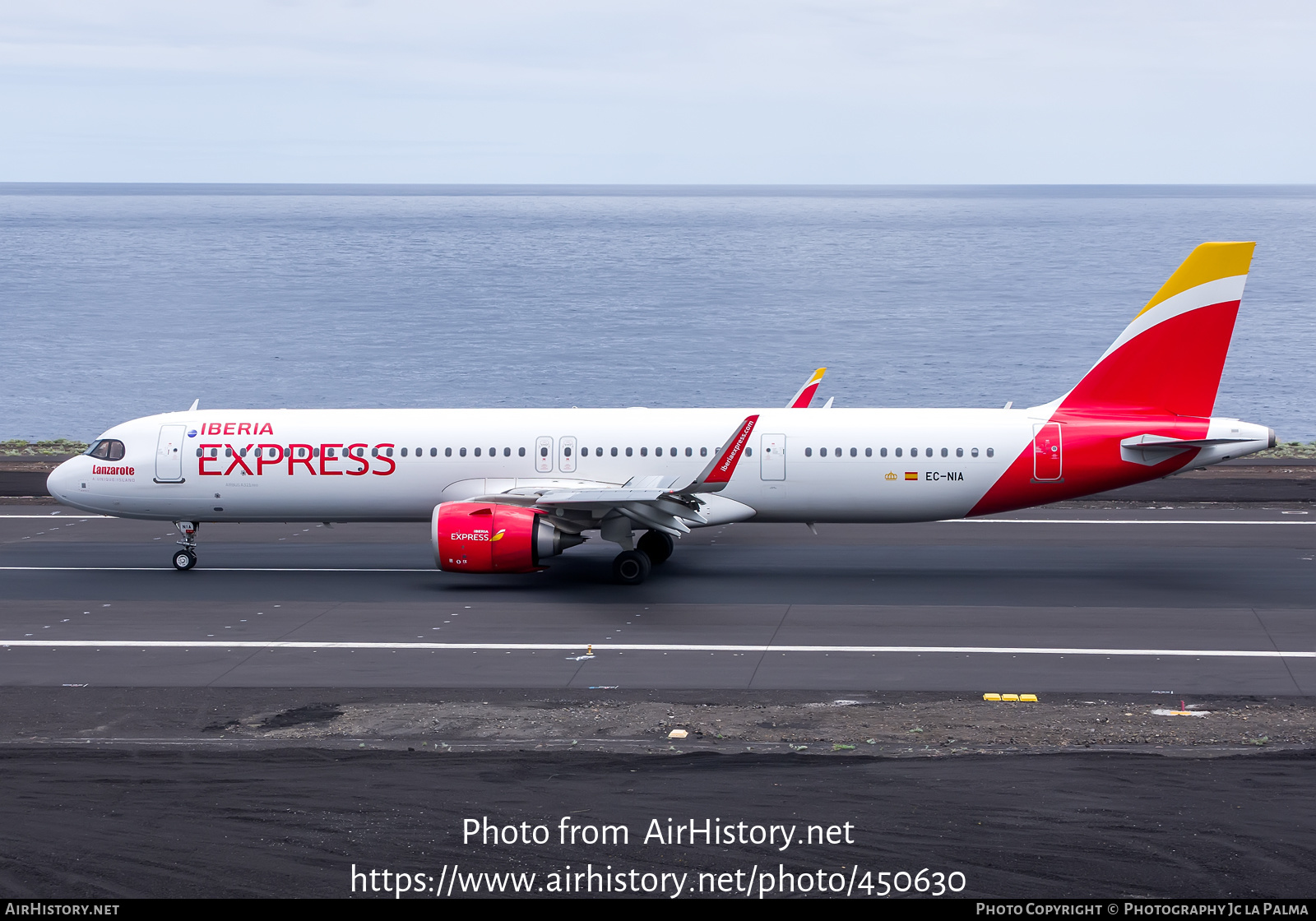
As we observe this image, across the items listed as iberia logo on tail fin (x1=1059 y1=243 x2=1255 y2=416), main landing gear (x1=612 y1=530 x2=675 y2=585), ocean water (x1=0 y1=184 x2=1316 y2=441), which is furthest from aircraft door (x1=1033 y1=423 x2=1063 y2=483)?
ocean water (x1=0 y1=184 x2=1316 y2=441)

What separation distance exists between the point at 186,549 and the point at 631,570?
34.7ft

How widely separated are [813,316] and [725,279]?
3868cm

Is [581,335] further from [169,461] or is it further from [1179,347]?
[1179,347]

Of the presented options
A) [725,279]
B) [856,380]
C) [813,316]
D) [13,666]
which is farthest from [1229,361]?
[13,666]

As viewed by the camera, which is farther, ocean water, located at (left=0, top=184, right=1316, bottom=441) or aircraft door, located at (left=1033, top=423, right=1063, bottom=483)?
ocean water, located at (left=0, top=184, right=1316, bottom=441)

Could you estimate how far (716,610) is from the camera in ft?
88.1

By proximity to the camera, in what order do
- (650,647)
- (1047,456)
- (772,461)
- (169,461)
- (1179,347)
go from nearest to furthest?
(650,647) → (1047,456) → (1179,347) → (772,461) → (169,461)

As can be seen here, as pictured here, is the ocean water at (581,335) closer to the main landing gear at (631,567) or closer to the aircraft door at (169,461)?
the aircraft door at (169,461)

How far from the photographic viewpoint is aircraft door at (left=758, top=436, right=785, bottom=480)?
3033 cm

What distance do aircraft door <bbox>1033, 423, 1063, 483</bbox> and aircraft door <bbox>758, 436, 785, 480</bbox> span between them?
18.0ft

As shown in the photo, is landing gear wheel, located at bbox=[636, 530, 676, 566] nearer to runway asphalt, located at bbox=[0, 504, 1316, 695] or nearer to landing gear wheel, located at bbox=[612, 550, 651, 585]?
runway asphalt, located at bbox=[0, 504, 1316, 695]

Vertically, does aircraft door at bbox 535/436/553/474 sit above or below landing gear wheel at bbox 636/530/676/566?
above

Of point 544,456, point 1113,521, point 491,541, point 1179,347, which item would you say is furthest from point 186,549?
point 1113,521

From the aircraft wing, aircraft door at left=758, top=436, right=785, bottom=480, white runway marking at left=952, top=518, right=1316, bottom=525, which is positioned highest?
aircraft door at left=758, top=436, right=785, bottom=480
